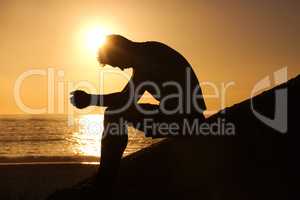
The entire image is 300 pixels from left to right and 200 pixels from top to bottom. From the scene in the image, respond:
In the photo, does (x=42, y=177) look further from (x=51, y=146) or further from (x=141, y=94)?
(x=51, y=146)

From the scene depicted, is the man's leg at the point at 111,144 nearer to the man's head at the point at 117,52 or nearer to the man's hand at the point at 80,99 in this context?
the man's hand at the point at 80,99

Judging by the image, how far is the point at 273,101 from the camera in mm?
7117

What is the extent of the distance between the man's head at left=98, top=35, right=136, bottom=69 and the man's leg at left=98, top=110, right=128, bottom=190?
0.66m

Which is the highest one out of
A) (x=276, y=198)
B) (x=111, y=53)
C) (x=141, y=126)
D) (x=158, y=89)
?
(x=111, y=53)

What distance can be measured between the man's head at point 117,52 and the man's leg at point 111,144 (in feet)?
2.15

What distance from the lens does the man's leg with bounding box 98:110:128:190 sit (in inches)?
231

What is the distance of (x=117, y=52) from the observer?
6137 millimetres

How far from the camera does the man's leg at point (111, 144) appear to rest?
231 inches

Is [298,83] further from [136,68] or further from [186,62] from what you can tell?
[136,68]

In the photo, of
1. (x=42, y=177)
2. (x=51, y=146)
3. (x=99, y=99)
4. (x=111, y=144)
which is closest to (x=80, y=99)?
(x=99, y=99)

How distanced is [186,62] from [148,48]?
506 mm

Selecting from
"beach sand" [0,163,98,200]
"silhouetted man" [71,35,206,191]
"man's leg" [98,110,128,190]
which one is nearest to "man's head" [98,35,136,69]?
"silhouetted man" [71,35,206,191]

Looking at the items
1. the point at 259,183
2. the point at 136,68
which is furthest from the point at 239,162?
the point at 136,68

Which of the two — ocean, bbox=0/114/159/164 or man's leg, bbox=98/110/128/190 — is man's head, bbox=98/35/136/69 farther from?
ocean, bbox=0/114/159/164
